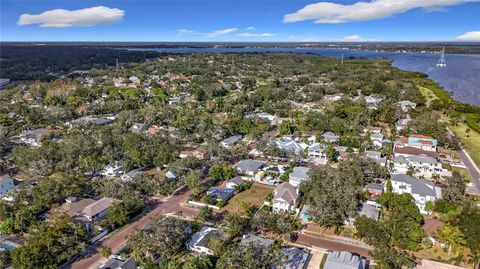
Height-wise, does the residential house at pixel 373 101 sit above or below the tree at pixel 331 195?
above

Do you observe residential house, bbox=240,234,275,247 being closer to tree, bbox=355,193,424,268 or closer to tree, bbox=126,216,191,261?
tree, bbox=126,216,191,261

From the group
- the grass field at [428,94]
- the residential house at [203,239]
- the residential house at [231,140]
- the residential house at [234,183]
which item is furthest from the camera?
the grass field at [428,94]

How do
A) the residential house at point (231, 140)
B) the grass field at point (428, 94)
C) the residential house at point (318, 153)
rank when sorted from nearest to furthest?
1. the residential house at point (318, 153)
2. the residential house at point (231, 140)
3. the grass field at point (428, 94)

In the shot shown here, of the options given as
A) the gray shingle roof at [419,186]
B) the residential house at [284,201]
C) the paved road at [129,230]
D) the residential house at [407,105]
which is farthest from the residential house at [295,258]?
the residential house at [407,105]

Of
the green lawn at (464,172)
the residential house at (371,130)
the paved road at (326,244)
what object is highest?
the residential house at (371,130)

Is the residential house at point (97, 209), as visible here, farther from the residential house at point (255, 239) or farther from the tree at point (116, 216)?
the residential house at point (255, 239)

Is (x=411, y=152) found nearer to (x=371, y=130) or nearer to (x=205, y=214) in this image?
(x=371, y=130)
